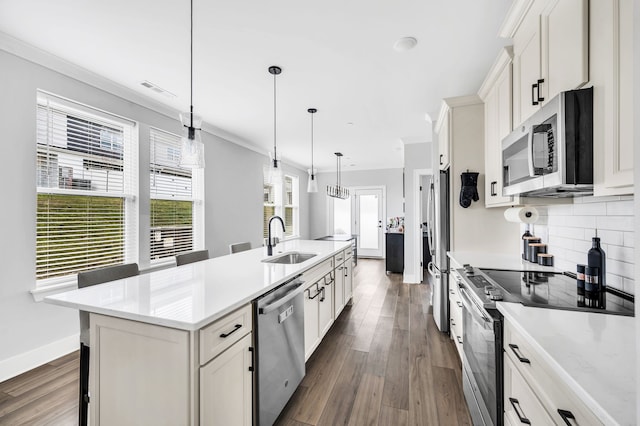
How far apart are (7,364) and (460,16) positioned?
432 centimetres

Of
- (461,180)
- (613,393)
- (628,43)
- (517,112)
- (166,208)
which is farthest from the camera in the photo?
(166,208)

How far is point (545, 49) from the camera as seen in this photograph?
54.0 inches

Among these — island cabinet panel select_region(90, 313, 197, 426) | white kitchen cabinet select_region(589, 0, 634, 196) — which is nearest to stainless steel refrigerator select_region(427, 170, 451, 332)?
white kitchen cabinet select_region(589, 0, 634, 196)

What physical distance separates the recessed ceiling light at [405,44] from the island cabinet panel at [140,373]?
244 cm

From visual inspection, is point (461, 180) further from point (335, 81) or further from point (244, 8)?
point (244, 8)

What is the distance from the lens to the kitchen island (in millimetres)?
1125

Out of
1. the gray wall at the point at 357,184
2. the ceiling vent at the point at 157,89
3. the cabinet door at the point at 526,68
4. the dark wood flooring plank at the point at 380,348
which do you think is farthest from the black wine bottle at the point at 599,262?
the gray wall at the point at 357,184

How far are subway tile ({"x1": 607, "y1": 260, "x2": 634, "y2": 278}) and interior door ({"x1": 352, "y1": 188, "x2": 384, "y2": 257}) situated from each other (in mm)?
6414

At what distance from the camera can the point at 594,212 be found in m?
1.58

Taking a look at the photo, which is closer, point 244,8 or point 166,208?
point 244,8

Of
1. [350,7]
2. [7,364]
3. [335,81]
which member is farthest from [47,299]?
[335,81]

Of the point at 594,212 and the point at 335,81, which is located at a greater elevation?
the point at 335,81

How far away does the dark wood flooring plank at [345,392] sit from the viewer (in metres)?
1.77

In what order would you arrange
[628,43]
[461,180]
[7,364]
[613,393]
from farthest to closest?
[461,180] → [7,364] → [628,43] → [613,393]
